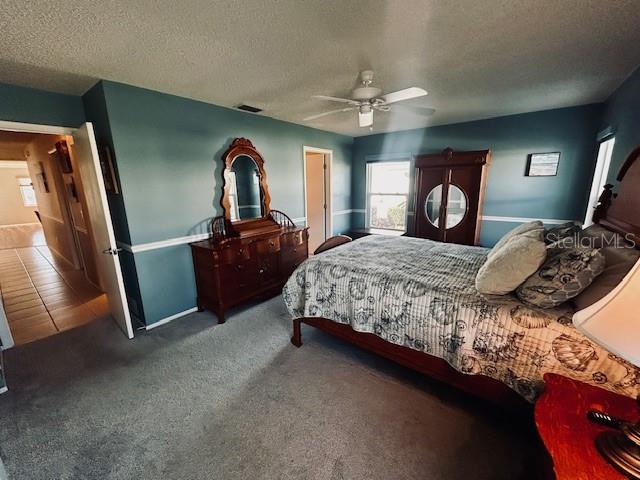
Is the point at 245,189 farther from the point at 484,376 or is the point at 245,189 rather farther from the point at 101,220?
the point at 484,376

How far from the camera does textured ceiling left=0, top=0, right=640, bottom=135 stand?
1.35 metres

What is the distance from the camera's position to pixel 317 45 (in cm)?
170

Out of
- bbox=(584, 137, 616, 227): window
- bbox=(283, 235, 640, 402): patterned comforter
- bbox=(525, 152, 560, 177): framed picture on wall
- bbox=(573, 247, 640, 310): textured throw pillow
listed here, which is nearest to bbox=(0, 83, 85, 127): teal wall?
bbox=(283, 235, 640, 402): patterned comforter

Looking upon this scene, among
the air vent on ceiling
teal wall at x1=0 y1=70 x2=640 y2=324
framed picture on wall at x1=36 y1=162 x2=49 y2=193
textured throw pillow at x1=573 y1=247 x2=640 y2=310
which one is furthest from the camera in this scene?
framed picture on wall at x1=36 y1=162 x2=49 y2=193

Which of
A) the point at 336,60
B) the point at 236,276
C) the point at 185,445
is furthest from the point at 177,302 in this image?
the point at 336,60

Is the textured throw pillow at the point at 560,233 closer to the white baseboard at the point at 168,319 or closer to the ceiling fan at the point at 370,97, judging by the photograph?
the ceiling fan at the point at 370,97

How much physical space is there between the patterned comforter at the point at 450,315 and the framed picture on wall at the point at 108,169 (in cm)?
197

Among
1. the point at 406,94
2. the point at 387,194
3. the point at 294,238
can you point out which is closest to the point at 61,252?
the point at 294,238

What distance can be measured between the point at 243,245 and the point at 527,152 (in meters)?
4.07

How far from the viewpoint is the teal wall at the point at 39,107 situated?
2.17m

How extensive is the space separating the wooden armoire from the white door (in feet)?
13.0

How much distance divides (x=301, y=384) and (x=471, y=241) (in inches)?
127

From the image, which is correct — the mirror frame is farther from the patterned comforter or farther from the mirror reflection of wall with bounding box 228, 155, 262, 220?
the patterned comforter

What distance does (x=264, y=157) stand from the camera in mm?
3590
